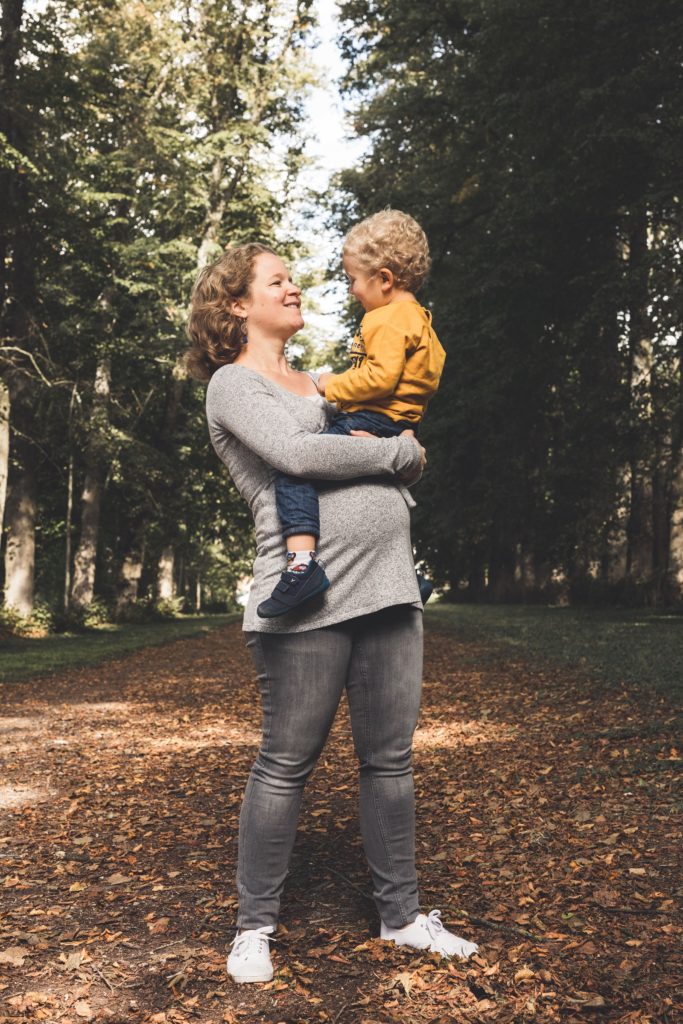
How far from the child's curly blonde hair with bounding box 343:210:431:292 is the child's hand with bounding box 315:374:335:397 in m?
0.38

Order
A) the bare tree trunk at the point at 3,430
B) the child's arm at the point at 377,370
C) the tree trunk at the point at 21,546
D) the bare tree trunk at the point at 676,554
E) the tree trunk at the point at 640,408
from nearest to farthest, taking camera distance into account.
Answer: the child's arm at the point at 377,370 < the tree trunk at the point at 640,408 < the bare tree trunk at the point at 3,430 < the bare tree trunk at the point at 676,554 < the tree trunk at the point at 21,546

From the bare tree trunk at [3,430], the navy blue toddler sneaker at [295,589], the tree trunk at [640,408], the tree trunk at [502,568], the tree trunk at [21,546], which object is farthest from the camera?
the tree trunk at [502,568]

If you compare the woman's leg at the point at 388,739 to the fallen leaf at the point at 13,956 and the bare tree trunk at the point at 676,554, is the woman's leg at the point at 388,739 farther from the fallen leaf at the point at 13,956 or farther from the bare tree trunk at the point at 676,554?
the bare tree trunk at the point at 676,554

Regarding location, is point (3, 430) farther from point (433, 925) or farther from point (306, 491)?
point (433, 925)

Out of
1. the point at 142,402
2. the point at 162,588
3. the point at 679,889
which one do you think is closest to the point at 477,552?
the point at 162,588

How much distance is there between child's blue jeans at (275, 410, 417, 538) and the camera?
2.76m

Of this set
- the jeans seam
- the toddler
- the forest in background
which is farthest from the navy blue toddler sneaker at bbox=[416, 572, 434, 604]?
the forest in background

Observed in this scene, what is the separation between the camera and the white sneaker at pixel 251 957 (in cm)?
286

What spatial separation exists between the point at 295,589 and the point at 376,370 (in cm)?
71

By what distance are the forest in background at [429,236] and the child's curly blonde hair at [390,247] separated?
31.2 ft

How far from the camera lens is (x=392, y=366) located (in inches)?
110

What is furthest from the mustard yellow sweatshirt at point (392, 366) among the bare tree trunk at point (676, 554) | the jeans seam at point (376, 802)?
the bare tree trunk at point (676, 554)

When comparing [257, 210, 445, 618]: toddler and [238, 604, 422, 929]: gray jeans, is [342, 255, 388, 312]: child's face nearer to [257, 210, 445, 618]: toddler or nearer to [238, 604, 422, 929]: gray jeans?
[257, 210, 445, 618]: toddler

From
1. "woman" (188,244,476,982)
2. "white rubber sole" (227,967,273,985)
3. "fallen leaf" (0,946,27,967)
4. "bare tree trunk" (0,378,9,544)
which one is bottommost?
"fallen leaf" (0,946,27,967)
